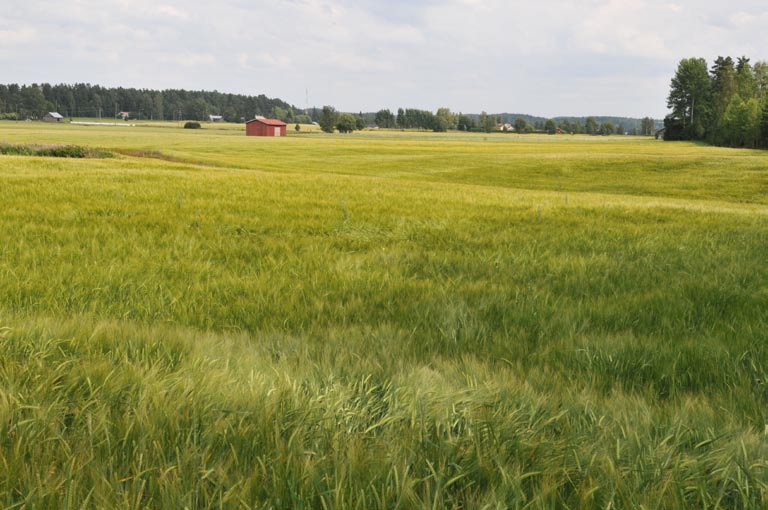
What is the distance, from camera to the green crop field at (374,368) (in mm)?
1436

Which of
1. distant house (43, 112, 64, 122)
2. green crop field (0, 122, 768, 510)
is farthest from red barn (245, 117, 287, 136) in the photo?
green crop field (0, 122, 768, 510)

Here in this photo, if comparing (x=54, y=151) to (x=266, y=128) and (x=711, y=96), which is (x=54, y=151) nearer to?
(x=266, y=128)

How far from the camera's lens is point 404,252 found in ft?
19.4

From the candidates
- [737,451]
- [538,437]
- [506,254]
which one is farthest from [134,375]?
[506,254]

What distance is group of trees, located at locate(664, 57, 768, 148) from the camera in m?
94.0

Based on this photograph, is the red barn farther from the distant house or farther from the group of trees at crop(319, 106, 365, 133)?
the distant house

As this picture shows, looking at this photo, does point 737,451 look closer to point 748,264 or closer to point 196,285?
point 196,285

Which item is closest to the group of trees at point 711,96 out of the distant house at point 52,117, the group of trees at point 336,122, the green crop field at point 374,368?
the group of trees at point 336,122

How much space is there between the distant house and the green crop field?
20859 centimetres

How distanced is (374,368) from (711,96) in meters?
127

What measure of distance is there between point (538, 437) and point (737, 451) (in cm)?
60

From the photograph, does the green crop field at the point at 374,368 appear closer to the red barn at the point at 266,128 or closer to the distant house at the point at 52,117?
the red barn at the point at 266,128

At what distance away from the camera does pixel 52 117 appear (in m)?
182

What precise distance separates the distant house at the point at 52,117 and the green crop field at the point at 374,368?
209m
